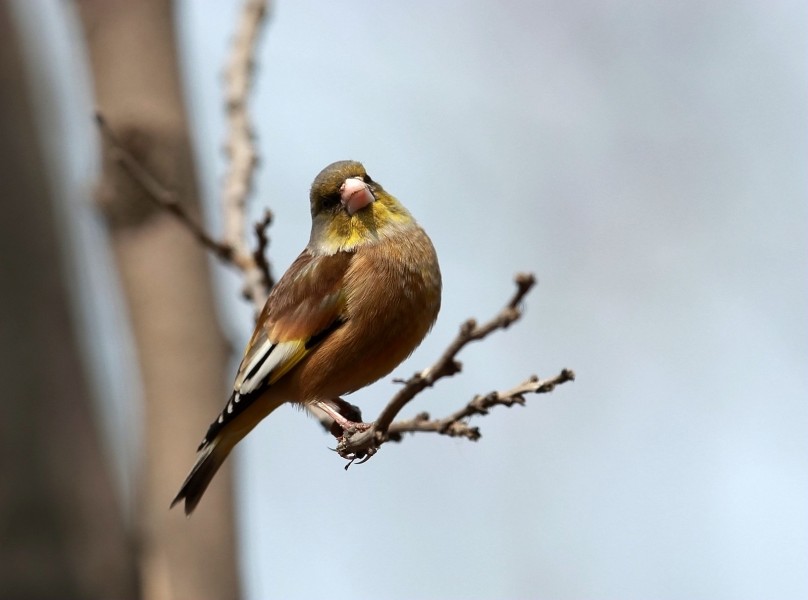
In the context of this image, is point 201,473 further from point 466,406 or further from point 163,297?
point 466,406

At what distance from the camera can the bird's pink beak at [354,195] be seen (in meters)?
5.14

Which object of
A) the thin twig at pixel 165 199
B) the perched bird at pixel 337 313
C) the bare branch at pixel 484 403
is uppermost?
the thin twig at pixel 165 199

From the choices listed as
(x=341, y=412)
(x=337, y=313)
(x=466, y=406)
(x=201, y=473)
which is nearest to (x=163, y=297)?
(x=201, y=473)

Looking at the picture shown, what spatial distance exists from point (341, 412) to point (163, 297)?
5.59 ft

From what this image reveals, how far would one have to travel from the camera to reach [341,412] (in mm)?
5289

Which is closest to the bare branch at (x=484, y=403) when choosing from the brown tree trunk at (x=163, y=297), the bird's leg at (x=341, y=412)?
the bird's leg at (x=341, y=412)

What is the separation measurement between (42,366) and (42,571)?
1.25 meters

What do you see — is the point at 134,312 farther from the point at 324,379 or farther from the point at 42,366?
the point at 324,379

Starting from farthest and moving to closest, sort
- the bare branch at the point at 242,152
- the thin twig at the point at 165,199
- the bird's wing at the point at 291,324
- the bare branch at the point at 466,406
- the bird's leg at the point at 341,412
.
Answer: the bare branch at the point at 242,152 → the thin twig at the point at 165,199 → the bird's wing at the point at 291,324 → the bird's leg at the point at 341,412 → the bare branch at the point at 466,406

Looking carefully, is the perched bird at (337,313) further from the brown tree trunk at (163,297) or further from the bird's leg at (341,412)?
the brown tree trunk at (163,297)

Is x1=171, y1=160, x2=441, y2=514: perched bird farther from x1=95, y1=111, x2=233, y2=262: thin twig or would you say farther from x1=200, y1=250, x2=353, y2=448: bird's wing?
x1=95, y1=111, x2=233, y2=262: thin twig

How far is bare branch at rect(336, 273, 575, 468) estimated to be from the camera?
8.97ft

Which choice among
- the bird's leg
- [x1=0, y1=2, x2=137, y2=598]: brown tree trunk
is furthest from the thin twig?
[x1=0, y1=2, x2=137, y2=598]: brown tree trunk

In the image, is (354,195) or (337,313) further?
(354,195)
